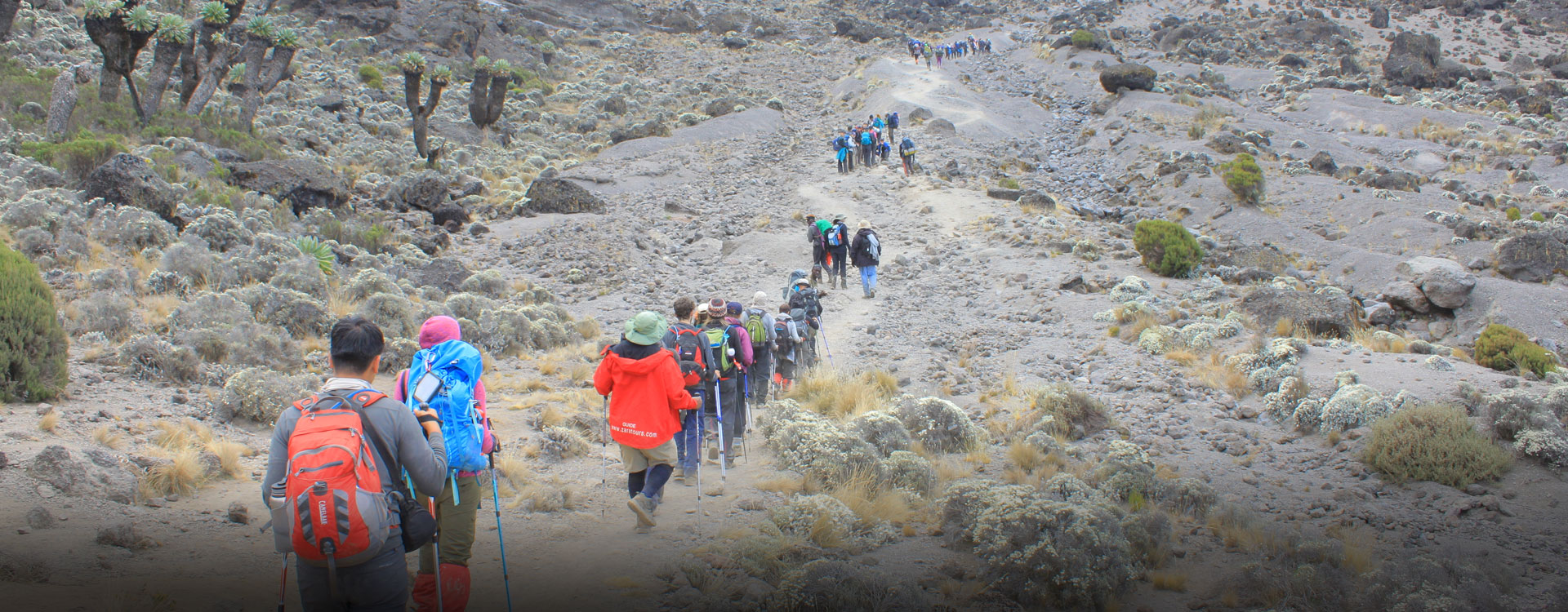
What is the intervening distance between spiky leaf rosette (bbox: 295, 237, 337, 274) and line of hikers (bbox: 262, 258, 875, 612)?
10695 mm

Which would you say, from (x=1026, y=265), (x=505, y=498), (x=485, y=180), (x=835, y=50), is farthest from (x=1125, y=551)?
(x=835, y=50)

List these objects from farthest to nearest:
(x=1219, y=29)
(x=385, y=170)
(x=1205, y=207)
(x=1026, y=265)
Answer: (x=1219, y=29) < (x=385, y=170) < (x=1205, y=207) < (x=1026, y=265)

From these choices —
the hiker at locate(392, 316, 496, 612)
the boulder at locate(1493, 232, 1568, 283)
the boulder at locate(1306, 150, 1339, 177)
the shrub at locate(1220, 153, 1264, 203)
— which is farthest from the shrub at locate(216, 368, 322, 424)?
the boulder at locate(1306, 150, 1339, 177)

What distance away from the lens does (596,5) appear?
6525cm

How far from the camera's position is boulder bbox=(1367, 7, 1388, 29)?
201ft

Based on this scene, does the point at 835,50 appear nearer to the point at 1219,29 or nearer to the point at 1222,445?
the point at 1219,29

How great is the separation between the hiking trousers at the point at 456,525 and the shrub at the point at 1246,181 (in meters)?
24.7

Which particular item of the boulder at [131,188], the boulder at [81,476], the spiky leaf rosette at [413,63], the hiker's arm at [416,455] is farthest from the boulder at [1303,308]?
the spiky leaf rosette at [413,63]

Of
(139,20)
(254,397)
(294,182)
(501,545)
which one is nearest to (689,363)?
(501,545)

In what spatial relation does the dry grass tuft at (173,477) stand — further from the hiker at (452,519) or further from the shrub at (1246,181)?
the shrub at (1246,181)

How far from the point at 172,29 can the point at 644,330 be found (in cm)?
2448

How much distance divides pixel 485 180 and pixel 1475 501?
27.9m

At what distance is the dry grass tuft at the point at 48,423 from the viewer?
6840mm

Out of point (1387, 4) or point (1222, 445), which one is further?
point (1387, 4)
